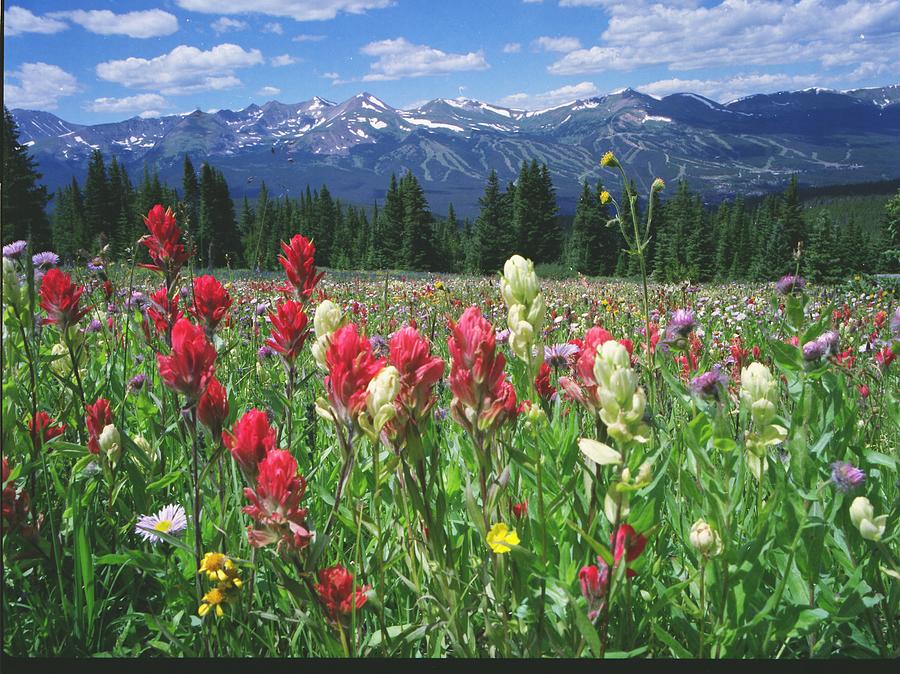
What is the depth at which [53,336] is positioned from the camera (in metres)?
3.38

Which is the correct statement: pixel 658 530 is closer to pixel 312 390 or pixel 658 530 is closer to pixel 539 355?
pixel 539 355

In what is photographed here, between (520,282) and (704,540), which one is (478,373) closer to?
(520,282)

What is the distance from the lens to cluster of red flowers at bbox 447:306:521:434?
1.07 meters

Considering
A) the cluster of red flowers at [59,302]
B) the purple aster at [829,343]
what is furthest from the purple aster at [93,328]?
the purple aster at [829,343]

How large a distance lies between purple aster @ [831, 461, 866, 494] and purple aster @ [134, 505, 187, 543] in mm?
1535

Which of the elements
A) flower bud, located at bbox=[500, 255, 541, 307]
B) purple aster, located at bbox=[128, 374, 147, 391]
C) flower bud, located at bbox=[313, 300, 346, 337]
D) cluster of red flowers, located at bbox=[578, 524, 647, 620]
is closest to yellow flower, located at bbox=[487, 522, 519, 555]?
cluster of red flowers, located at bbox=[578, 524, 647, 620]

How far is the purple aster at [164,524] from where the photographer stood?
150cm

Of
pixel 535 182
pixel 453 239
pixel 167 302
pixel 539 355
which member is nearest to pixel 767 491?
pixel 539 355

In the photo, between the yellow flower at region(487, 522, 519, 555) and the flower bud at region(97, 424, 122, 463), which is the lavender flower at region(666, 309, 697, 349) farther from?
the flower bud at region(97, 424, 122, 463)

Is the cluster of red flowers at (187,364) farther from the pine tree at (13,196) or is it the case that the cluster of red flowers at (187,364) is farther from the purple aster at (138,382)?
the purple aster at (138,382)

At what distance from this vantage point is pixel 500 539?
3.54 ft

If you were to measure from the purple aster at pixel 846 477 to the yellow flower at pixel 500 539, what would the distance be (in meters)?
0.74

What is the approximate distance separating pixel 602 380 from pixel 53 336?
3450mm

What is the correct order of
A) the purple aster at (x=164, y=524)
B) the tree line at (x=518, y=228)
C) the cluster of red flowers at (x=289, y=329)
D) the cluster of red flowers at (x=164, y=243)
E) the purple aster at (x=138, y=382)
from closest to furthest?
the purple aster at (x=164, y=524)
the cluster of red flowers at (x=289, y=329)
the cluster of red flowers at (x=164, y=243)
the purple aster at (x=138, y=382)
the tree line at (x=518, y=228)
